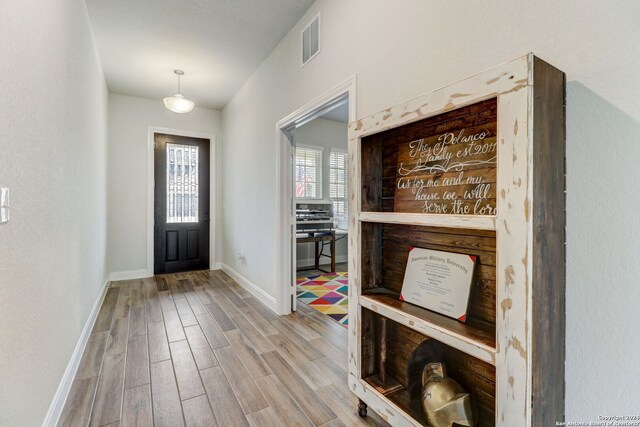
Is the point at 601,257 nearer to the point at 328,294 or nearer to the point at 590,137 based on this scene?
the point at 590,137

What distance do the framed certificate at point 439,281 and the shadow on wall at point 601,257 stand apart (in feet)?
1.08

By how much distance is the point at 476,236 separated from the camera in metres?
1.23

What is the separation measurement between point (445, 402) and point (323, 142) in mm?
5053

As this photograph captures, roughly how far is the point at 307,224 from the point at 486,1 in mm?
4036

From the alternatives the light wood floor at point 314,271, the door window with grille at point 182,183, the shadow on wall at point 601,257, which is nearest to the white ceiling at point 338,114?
the door window with grille at point 182,183

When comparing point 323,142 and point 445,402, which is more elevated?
point 323,142

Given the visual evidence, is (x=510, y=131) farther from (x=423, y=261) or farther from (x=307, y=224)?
(x=307, y=224)

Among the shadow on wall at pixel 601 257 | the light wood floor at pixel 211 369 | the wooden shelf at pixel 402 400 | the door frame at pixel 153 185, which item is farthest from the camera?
the door frame at pixel 153 185

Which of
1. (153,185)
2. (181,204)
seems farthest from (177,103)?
(181,204)

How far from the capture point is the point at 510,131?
0.94 metres

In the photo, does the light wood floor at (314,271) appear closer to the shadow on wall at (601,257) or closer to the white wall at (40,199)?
the white wall at (40,199)

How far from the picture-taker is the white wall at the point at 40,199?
1072 mm

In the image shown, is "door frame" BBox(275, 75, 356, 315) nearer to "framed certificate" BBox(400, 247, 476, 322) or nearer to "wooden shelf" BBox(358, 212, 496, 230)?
"wooden shelf" BBox(358, 212, 496, 230)

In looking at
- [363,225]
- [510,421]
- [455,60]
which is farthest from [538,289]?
[455,60]
